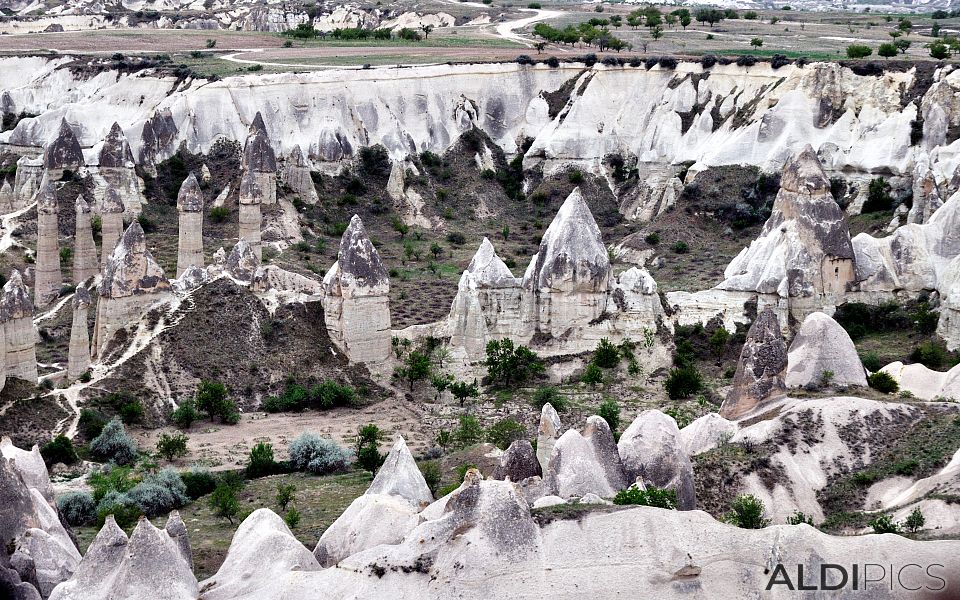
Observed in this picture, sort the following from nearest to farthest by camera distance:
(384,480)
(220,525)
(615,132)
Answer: (384,480)
(220,525)
(615,132)

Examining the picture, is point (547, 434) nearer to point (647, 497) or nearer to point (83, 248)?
point (647, 497)

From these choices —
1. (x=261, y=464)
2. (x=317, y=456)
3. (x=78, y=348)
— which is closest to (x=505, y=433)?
(x=317, y=456)

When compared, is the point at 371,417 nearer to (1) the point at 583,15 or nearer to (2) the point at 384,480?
(2) the point at 384,480

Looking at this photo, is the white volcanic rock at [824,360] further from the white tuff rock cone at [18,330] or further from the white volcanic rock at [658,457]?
the white tuff rock cone at [18,330]

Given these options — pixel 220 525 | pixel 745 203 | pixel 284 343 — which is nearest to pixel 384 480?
pixel 220 525

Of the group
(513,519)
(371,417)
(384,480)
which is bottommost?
(371,417)

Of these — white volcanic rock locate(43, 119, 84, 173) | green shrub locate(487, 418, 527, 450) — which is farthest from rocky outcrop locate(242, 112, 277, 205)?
green shrub locate(487, 418, 527, 450)

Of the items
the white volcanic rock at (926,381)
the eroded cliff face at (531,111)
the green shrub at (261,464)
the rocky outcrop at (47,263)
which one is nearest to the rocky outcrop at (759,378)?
the white volcanic rock at (926,381)

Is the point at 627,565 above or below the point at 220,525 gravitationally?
above
